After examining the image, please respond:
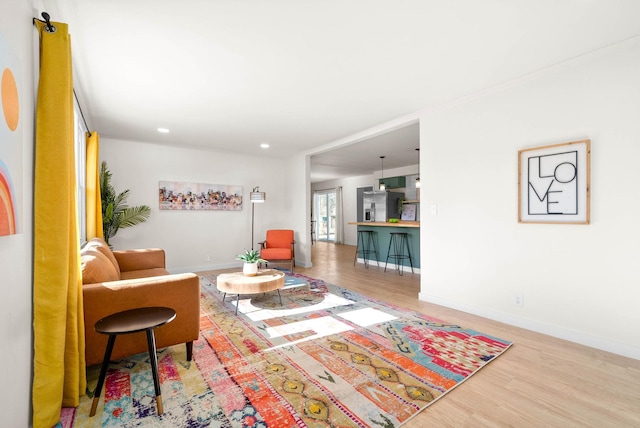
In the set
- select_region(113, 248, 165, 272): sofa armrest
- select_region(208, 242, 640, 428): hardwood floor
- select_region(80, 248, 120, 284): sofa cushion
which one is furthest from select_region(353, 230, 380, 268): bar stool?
select_region(80, 248, 120, 284): sofa cushion

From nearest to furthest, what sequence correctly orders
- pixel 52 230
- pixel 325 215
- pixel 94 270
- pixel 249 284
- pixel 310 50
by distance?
pixel 52 230, pixel 94 270, pixel 310 50, pixel 249 284, pixel 325 215

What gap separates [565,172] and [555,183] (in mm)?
120

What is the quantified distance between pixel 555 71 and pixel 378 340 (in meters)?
3.01

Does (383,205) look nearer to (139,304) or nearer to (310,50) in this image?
(310,50)

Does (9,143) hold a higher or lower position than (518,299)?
higher

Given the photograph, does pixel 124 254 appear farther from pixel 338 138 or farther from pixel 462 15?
pixel 462 15

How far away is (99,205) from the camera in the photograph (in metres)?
4.02

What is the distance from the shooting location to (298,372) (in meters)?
2.11

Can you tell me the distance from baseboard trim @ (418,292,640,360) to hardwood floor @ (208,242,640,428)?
66 millimetres

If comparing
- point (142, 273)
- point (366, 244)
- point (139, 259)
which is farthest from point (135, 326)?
point (366, 244)

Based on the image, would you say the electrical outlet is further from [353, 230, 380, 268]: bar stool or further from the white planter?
[353, 230, 380, 268]: bar stool

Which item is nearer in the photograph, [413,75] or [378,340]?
[378,340]

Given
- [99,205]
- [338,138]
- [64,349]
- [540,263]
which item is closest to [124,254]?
[99,205]

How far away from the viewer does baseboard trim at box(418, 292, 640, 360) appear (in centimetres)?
236
